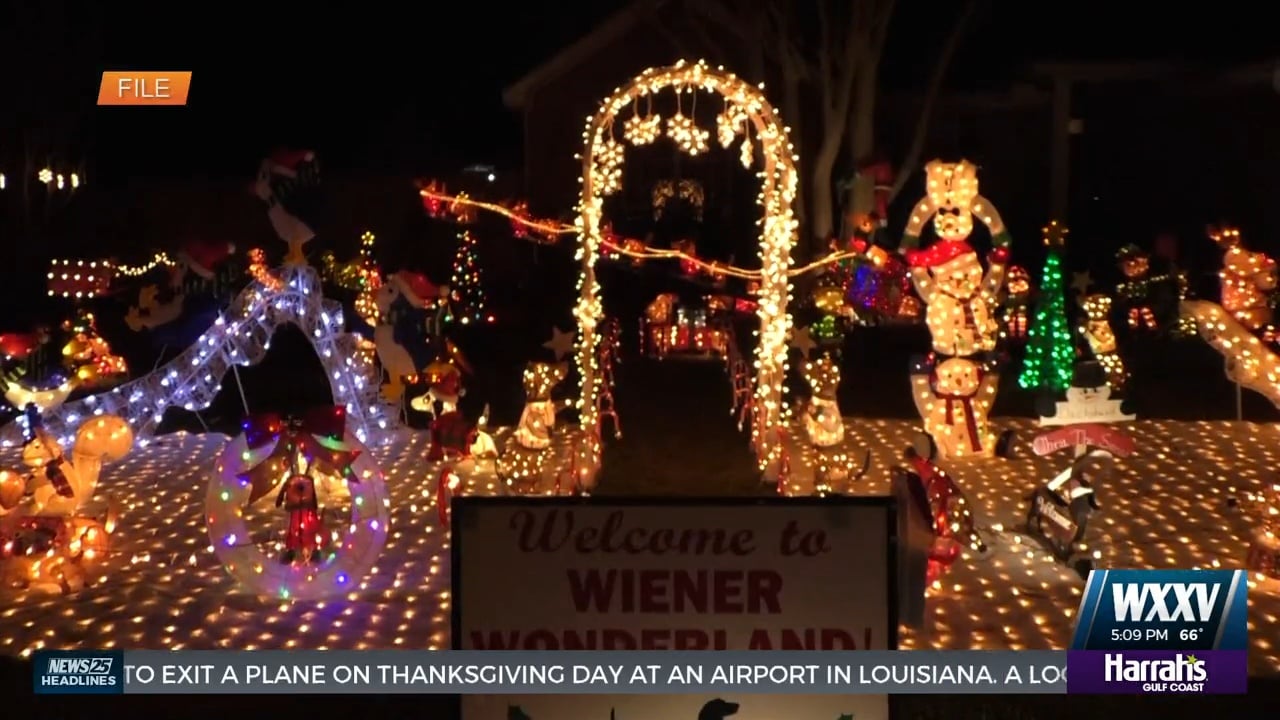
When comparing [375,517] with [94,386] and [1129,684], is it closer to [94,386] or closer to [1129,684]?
[1129,684]

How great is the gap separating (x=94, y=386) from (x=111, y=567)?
7327mm

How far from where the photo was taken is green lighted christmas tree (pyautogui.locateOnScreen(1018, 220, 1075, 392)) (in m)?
13.0

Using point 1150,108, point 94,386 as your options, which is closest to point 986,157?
point 1150,108

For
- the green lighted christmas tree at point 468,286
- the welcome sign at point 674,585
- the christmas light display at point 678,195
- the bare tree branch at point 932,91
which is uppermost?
the bare tree branch at point 932,91

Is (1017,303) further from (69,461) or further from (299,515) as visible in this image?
(69,461)

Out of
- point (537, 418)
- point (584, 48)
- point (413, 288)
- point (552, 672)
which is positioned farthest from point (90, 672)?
point (584, 48)

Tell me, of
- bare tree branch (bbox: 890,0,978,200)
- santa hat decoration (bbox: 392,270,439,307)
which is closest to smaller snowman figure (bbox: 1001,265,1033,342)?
bare tree branch (bbox: 890,0,978,200)

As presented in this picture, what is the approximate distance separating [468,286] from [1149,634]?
16.9 metres

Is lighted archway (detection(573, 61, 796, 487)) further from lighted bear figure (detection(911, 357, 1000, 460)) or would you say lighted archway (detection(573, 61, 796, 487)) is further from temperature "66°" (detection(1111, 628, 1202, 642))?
temperature "66°" (detection(1111, 628, 1202, 642))

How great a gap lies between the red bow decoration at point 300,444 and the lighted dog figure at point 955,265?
5287mm

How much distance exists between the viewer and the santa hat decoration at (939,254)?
36.3 ft

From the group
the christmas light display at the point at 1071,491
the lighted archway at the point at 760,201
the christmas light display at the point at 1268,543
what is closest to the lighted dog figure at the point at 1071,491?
the christmas light display at the point at 1071,491

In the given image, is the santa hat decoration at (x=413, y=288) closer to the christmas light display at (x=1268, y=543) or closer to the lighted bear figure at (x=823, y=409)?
the lighted bear figure at (x=823, y=409)

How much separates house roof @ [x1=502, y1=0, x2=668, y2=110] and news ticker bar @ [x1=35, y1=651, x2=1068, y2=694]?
19442 millimetres
